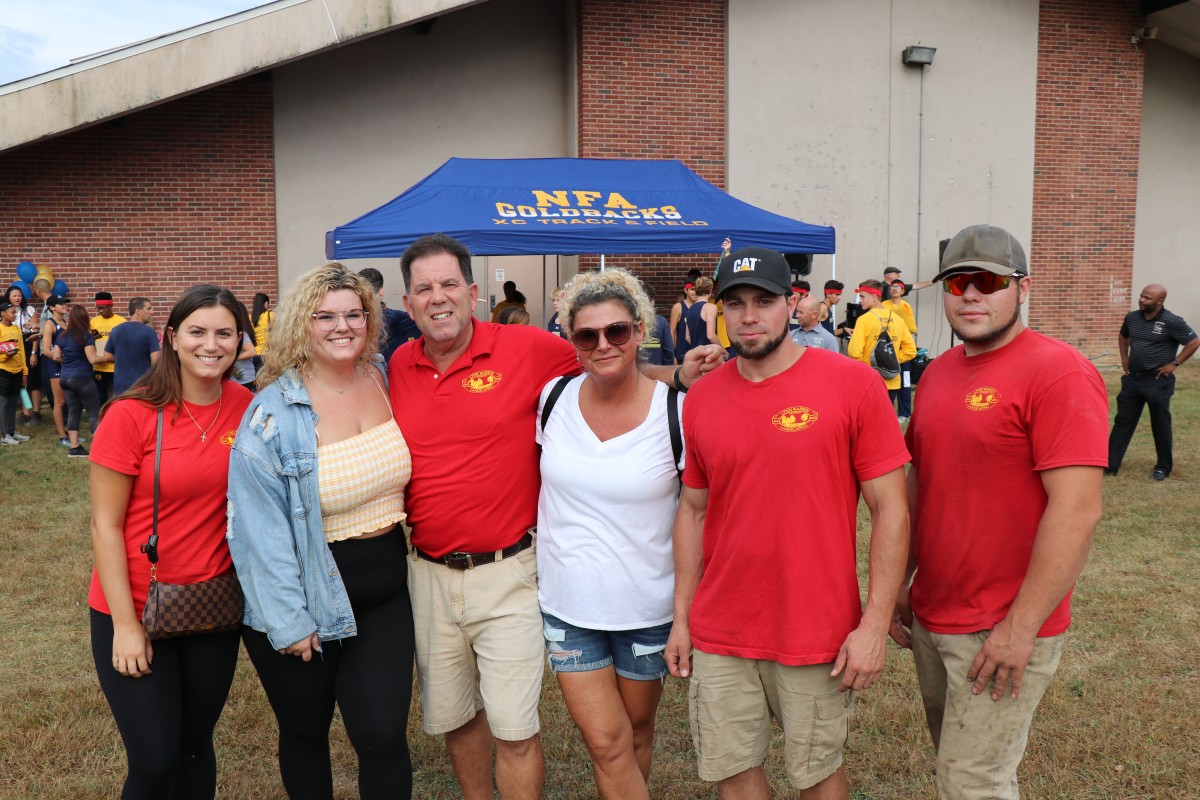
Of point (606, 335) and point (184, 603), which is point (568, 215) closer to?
point (606, 335)

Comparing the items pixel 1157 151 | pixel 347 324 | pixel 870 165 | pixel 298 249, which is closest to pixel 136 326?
pixel 298 249

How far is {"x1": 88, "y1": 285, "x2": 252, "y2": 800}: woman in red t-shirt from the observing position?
2.71 metres

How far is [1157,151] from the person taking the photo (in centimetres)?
1919

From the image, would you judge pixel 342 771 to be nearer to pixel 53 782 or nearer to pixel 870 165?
pixel 53 782

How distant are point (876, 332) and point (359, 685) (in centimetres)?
886

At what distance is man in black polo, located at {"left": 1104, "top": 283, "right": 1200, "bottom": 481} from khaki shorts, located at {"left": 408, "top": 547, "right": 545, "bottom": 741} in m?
7.80

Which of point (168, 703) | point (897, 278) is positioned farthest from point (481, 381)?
point (897, 278)

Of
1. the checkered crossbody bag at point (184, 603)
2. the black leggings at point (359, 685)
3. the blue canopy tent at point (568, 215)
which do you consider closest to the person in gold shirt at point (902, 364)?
the blue canopy tent at point (568, 215)

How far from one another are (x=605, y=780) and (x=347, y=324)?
1.66 m

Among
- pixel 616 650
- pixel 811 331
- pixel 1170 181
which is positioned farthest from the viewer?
pixel 1170 181

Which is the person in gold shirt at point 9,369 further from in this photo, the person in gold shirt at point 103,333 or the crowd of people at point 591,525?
the crowd of people at point 591,525

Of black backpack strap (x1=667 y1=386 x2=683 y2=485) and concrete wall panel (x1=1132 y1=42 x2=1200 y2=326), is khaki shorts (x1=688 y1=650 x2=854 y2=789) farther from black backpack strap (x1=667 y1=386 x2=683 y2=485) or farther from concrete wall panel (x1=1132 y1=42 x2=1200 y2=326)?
concrete wall panel (x1=1132 y1=42 x2=1200 y2=326)

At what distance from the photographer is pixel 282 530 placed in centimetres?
270

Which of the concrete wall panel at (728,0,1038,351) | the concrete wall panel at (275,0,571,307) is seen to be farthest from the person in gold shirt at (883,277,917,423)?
the concrete wall panel at (275,0,571,307)
